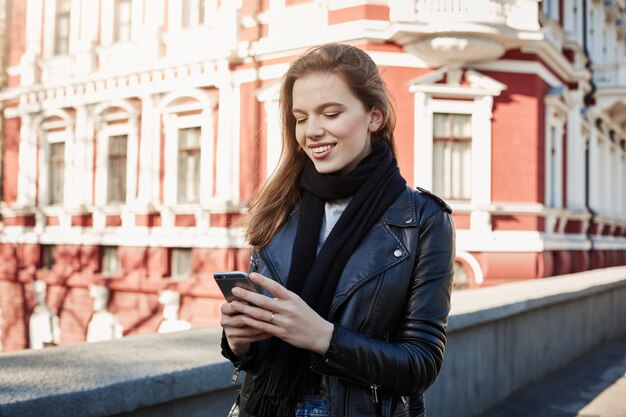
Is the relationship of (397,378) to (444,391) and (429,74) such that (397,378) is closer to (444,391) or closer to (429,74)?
(444,391)

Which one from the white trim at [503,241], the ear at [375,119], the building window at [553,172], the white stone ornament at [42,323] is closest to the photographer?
the ear at [375,119]

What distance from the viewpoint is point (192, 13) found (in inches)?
613

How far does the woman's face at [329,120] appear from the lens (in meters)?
1.67

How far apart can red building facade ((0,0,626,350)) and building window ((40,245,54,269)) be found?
0.06m

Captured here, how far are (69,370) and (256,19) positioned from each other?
12.8 metres

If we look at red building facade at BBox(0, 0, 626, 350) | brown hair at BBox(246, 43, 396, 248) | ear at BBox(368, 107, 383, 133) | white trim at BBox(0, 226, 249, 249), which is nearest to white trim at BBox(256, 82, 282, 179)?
red building facade at BBox(0, 0, 626, 350)

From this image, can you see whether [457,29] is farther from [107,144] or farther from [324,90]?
[324,90]

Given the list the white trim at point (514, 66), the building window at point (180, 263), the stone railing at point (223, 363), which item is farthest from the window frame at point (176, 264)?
the stone railing at point (223, 363)

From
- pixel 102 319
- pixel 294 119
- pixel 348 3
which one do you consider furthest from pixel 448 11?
pixel 294 119

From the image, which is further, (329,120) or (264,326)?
(329,120)

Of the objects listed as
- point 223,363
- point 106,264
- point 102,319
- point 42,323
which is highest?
point 223,363

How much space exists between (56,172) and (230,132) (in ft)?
21.3

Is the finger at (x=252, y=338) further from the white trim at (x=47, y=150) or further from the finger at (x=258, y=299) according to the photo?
the white trim at (x=47, y=150)

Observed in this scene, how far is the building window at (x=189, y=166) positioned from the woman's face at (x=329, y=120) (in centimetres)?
1377
